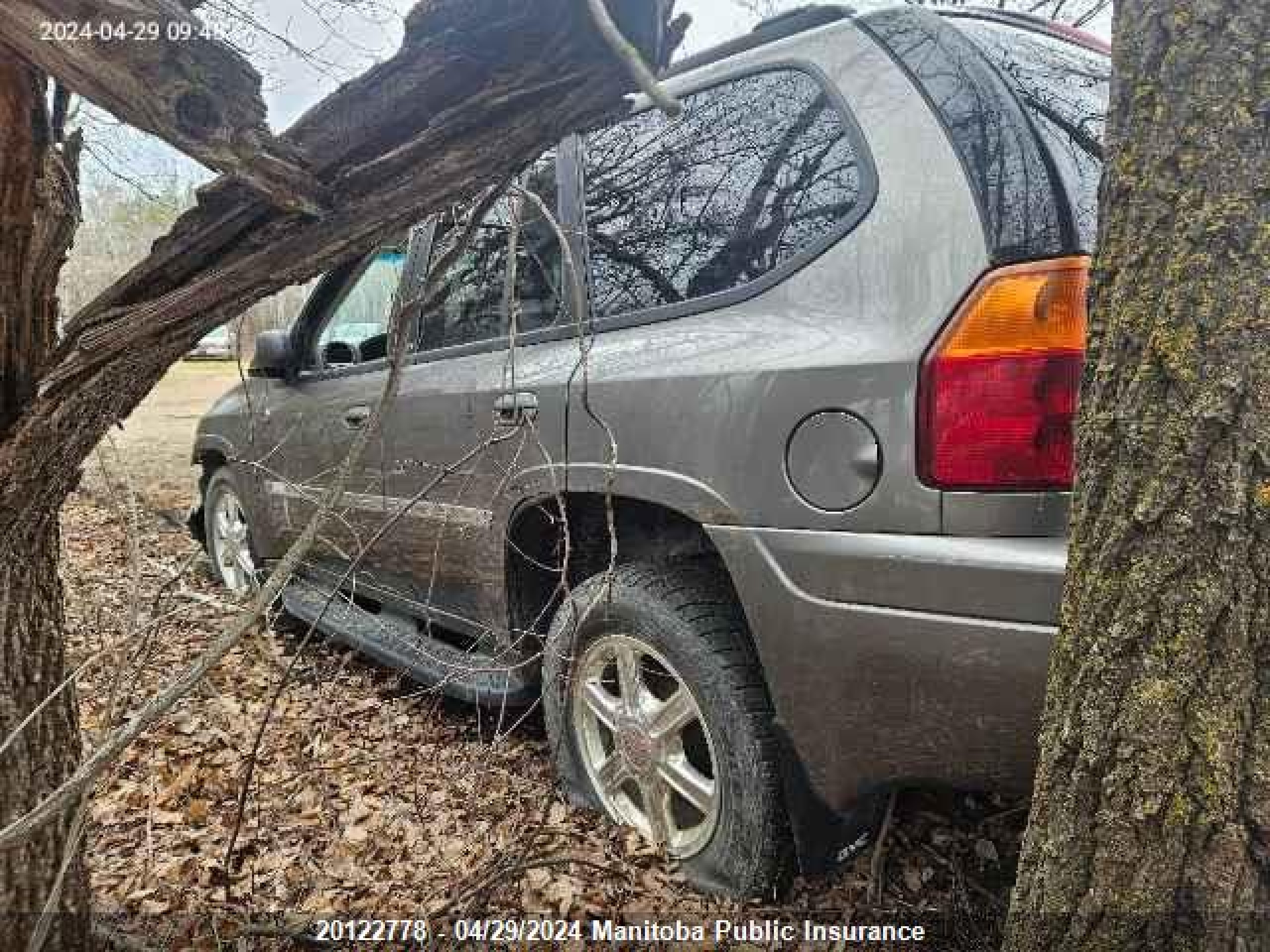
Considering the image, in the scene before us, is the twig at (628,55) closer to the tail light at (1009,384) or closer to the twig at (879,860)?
the tail light at (1009,384)

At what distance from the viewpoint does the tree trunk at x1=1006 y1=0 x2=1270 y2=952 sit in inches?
40.9

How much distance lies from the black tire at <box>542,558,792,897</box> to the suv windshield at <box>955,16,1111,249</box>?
1058mm

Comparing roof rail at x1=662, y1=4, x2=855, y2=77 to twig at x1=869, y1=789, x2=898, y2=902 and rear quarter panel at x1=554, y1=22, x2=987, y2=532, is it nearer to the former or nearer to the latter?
rear quarter panel at x1=554, y1=22, x2=987, y2=532

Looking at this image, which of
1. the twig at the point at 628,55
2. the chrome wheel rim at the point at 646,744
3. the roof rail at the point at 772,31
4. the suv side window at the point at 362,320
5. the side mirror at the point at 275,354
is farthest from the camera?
the side mirror at the point at 275,354

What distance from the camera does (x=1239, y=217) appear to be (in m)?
1.03

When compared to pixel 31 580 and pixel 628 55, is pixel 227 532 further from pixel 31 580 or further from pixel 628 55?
pixel 628 55

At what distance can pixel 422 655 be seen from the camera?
2742 mm

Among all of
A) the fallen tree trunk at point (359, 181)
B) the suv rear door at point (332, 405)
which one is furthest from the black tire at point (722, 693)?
the suv rear door at point (332, 405)

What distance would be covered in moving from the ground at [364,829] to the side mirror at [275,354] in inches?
26.4

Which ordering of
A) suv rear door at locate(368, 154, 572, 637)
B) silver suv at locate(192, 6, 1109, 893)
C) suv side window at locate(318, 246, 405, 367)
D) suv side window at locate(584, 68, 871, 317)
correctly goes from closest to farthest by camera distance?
silver suv at locate(192, 6, 1109, 893) < suv side window at locate(584, 68, 871, 317) < suv rear door at locate(368, 154, 572, 637) < suv side window at locate(318, 246, 405, 367)

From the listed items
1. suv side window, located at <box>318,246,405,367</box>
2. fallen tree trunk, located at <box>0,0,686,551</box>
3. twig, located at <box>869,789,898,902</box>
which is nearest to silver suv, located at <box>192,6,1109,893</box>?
twig, located at <box>869,789,898,902</box>

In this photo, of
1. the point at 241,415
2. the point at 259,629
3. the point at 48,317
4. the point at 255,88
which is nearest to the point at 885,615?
the point at 255,88

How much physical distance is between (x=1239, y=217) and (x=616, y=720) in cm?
166

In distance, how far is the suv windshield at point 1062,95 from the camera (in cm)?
148
